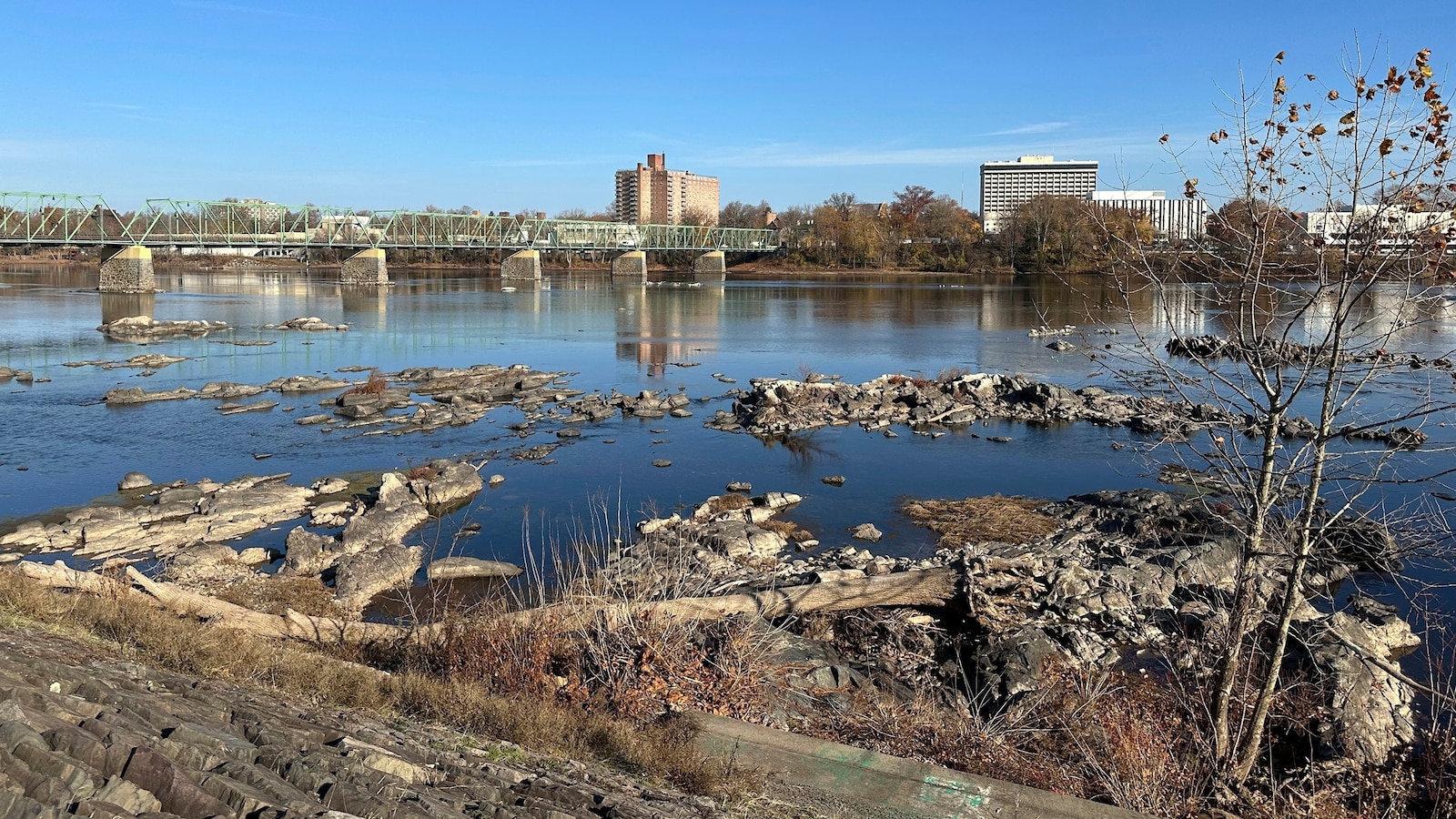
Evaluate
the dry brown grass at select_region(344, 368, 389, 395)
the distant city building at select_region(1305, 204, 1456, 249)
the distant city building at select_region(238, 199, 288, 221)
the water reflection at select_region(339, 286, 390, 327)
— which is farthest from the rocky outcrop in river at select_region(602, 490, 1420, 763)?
the distant city building at select_region(238, 199, 288, 221)

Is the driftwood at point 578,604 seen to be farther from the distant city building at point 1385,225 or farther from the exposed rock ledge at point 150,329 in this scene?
the exposed rock ledge at point 150,329

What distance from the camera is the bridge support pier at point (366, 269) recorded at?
316 ft

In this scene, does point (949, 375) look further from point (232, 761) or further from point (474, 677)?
point (232, 761)

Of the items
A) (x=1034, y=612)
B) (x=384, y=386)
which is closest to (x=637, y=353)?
(x=384, y=386)

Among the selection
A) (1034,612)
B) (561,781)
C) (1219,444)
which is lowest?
(1034,612)

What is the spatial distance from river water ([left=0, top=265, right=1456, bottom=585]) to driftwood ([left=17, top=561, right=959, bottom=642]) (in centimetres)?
285

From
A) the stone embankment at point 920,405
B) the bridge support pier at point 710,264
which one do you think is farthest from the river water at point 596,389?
the bridge support pier at point 710,264

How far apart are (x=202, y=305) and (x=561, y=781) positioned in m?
71.9

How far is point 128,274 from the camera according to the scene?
79.1 m

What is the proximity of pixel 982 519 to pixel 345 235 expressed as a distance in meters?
112

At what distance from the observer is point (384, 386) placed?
103 feet

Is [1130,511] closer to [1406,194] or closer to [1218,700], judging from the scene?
[1218,700]

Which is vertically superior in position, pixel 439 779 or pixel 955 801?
Answer: pixel 439 779

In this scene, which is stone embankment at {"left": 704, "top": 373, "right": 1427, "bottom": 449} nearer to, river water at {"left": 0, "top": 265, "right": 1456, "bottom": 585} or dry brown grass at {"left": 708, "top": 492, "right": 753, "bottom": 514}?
river water at {"left": 0, "top": 265, "right": 1456, "bottom": 585}
